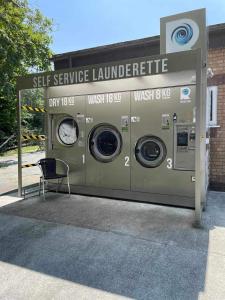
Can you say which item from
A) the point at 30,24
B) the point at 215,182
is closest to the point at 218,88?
the point at 215,182

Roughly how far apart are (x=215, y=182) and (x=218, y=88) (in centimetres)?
202

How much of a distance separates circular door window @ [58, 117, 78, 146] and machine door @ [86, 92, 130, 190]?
1.14 ft

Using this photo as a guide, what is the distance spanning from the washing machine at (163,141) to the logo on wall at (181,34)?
3.53ft

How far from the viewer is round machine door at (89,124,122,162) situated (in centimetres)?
501

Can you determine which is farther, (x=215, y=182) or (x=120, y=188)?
(x=215, y=182)

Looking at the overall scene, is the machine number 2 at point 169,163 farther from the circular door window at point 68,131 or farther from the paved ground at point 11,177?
the paved ground at point 11,177

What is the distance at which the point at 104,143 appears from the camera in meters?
5.17

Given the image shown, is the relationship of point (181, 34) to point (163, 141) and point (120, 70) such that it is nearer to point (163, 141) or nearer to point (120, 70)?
point (120, 70)

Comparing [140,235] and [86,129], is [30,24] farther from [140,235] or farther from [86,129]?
[140,235]

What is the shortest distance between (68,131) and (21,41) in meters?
2.46

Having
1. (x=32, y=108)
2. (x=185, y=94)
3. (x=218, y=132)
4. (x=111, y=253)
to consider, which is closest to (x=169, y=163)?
(x=185, y=94)

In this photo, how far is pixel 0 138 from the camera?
42.3 ft

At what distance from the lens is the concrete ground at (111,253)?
2.26m

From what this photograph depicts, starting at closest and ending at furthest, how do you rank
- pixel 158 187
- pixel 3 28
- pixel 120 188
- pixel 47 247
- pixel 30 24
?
pixel 47 247, pixel 158 187, pixel 120 188, pixel 3 28, pixel 30 24
